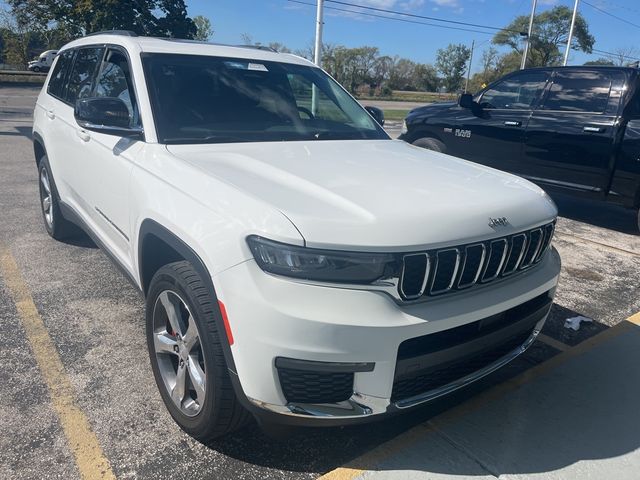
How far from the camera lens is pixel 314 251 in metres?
1.98

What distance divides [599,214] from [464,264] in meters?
6.48

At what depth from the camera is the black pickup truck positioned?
246 inches

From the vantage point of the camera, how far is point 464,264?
2.21m

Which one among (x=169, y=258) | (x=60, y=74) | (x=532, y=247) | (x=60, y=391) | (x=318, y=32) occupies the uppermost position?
(x=318, y=32)

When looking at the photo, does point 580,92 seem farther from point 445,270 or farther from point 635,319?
point 445,270

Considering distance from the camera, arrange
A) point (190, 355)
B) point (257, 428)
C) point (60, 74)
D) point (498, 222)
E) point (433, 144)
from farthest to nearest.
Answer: point (433, 144), point (60, 74), point (257, 428), point (190, 355), point (498, 222)

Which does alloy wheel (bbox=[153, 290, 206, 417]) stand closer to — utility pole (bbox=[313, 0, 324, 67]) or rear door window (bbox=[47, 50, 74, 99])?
rear door window (bbox=[47, 50, 74, 99])

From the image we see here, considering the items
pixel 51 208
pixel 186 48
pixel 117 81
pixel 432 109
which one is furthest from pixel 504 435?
pixel 432 109

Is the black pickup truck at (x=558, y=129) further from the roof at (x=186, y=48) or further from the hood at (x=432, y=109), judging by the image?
the roof at (x=186, y=48)

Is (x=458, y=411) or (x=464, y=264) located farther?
(x=458, y=411)

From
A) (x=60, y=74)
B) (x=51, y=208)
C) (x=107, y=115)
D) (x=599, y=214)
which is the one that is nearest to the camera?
(x=107, y=115)

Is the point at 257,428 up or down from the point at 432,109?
down

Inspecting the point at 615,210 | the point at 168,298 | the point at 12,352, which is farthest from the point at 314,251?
the point at 615,210

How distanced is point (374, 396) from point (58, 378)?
76.4 inches
